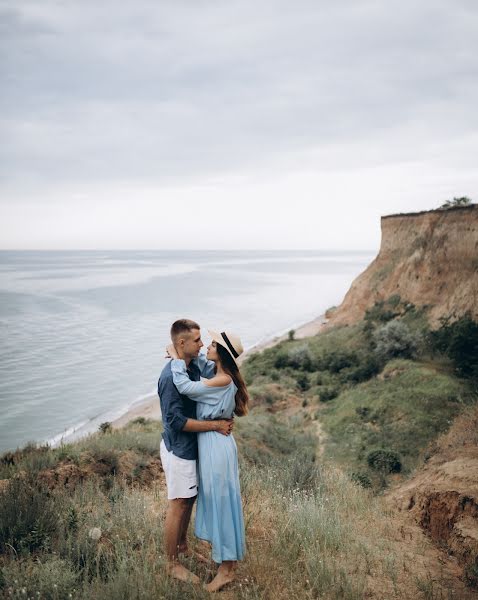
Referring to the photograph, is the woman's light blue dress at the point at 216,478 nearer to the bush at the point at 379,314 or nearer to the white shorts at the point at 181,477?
the white shorts at the point at 181,477

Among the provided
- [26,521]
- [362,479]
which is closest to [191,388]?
[26,521]

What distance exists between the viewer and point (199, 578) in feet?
11.1

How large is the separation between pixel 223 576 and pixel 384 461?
8.02 metres

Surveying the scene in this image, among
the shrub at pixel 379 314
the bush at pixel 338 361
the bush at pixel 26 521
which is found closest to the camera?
the bush at pixel 26 521

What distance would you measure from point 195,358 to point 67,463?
4.50 m

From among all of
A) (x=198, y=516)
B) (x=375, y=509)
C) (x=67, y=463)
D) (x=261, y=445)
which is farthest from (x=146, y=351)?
(x=198, y=516)

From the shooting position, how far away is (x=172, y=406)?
3271 millimetres

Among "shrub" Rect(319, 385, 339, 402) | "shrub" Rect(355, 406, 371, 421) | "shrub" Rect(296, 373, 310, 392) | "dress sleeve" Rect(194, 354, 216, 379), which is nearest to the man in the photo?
"dress sleeve" Rect(194, 354, 216, 379)

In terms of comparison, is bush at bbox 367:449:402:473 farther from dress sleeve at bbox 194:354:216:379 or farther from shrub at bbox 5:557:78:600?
shrub at bbox 5:557:78:600

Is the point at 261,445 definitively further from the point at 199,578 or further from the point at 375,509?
the point at 199,578

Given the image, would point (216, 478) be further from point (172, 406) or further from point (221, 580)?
point (221, 580)

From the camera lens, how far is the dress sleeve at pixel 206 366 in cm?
364

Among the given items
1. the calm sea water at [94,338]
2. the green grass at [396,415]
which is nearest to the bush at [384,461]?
the green grass at [396,415]

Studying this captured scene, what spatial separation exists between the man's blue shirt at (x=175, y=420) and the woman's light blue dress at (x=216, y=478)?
0.08 m
